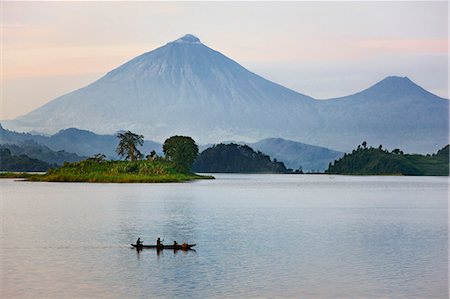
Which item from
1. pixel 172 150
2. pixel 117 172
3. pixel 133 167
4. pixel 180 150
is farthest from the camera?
pixel 172 150

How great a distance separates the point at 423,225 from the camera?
64.7 metres

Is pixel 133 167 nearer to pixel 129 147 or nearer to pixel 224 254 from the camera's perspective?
pixel 129 147

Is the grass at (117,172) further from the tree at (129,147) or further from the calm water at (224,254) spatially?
the calm water at (224,254)

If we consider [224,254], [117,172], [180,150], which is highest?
[180,150]

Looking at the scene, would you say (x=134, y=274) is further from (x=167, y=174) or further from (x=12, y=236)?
(x=167, y=174)

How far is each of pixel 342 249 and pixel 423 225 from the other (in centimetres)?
2062

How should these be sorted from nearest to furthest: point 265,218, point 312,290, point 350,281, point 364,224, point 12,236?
point 312,290
point 350,281
point 12,236
point 364,224
point 265,218

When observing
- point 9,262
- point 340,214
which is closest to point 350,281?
point 9,262

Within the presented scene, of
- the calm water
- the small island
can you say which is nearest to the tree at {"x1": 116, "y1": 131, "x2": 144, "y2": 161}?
the small island

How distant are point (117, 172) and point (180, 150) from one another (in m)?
12.5

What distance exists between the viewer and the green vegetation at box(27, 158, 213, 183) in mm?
144375

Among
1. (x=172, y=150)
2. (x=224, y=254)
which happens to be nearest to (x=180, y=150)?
(x=172, y=150)

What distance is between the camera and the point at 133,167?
145 metres

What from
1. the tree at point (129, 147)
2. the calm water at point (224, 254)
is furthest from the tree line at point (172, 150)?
the calm water at point (224, 254)
